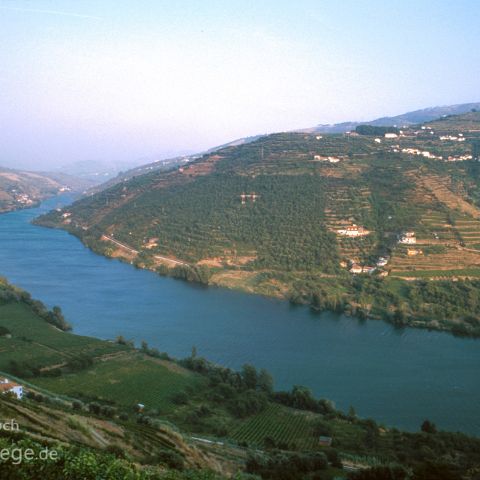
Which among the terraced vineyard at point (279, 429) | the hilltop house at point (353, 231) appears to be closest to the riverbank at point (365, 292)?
the hilltop house at point (353, 231)

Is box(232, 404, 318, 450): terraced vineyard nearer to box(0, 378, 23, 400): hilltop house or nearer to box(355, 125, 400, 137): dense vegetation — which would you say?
box(0, 378, 23, 400): hilltop house

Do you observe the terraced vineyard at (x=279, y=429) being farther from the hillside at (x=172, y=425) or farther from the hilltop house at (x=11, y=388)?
the hilltop house at (x=11, y=388)

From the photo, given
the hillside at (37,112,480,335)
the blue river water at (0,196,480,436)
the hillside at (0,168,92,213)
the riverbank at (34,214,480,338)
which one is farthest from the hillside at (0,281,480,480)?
the hillside at (0,168,92,213)

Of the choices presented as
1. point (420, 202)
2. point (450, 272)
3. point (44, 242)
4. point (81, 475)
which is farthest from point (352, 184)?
point (81, 475)

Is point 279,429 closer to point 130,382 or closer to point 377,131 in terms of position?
point 130,382

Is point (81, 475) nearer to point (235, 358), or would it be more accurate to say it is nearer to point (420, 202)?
point (235, 358)
